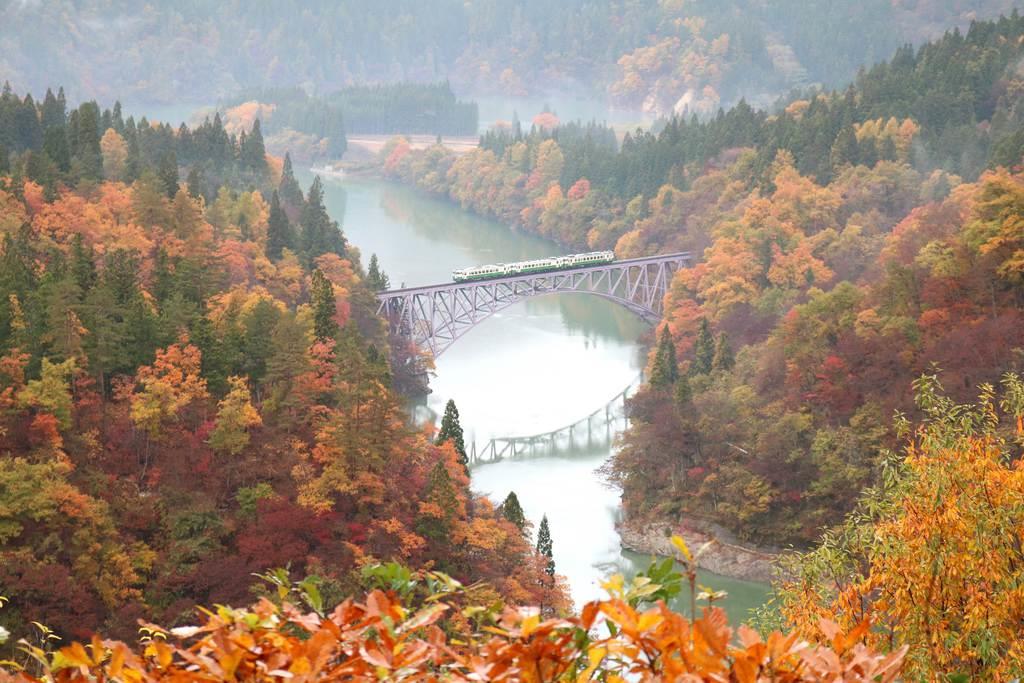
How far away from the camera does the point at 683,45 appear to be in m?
147

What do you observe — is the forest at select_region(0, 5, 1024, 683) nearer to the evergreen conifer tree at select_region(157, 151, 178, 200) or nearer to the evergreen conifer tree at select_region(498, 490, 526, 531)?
the evergreen conifer tree at select_region(157, 151, 178, 200)

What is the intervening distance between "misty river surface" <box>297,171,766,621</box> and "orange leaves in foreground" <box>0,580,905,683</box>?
80.0 feet

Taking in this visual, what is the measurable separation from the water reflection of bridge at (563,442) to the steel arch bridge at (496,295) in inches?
311

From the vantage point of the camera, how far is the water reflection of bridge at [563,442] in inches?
1668

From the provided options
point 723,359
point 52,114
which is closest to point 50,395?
point 723,359

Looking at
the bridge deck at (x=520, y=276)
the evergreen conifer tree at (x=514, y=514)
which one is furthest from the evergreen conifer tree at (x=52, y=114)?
the evergreen conifer tree at (x=514, y=514)

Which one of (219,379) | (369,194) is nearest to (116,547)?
(219,379)

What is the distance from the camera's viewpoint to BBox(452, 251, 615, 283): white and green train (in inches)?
2085

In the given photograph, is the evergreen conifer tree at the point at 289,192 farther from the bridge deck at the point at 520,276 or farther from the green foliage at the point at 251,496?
the green foliage at the point at 251,496

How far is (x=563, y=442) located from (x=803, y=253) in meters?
13.0

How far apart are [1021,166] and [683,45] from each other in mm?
100535

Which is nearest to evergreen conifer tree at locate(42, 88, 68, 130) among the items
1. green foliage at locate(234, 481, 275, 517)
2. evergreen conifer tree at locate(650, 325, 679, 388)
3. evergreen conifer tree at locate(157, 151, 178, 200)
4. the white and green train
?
evergreen conifer tree at locate(157, 151, 178, 200)

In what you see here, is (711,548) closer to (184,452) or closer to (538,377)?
(184,452)

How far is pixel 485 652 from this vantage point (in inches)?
190
